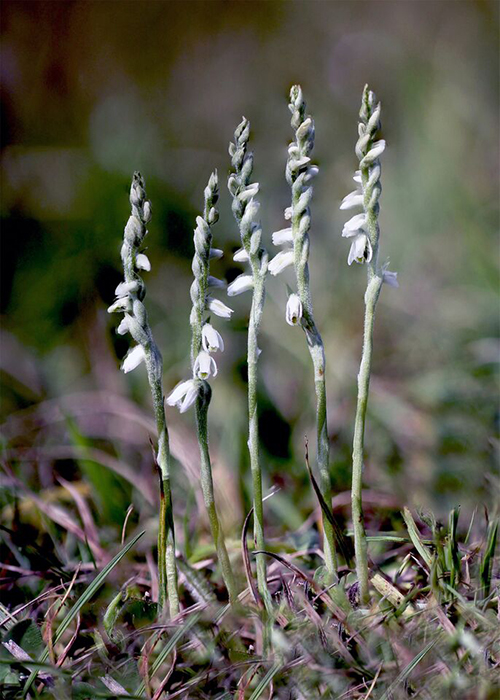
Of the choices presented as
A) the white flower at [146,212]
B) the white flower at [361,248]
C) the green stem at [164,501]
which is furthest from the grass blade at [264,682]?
the white flower at [146,212]

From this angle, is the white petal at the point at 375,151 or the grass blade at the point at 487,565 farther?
the grass blade at the point at 487,565

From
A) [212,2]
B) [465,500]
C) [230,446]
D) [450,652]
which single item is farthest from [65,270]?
[212,2]

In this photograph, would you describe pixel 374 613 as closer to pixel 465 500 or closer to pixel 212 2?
pixel 465 500

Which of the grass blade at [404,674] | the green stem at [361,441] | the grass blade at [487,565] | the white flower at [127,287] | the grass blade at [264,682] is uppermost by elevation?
the white flower at [127,287]

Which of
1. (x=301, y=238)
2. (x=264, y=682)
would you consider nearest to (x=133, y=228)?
(x=301, y=238)

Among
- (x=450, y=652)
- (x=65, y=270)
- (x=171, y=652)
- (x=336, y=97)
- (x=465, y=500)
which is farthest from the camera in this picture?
(x=336, y=97)

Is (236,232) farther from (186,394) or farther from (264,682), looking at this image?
(264,682)

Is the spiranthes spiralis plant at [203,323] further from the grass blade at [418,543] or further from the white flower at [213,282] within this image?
the grass blade at [418,543]
